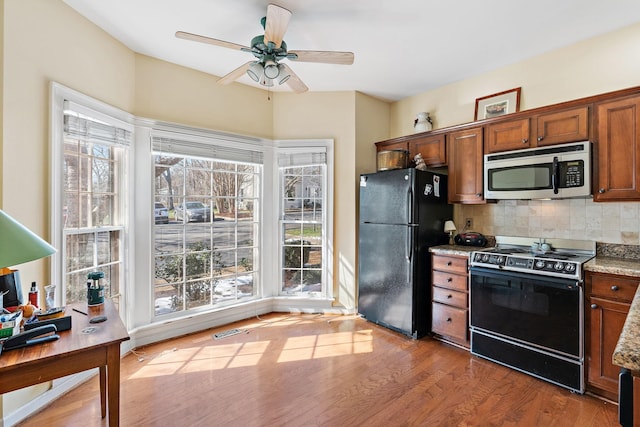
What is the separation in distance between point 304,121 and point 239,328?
2562mm

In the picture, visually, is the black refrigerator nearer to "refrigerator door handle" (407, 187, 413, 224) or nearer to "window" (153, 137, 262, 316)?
"refrigerator door handle" (407, 187, 413, 224)

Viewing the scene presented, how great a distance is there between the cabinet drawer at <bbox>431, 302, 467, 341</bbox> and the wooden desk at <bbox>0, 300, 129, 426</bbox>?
2701 millimetres

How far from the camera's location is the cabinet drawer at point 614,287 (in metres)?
2.05

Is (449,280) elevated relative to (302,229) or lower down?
lower down

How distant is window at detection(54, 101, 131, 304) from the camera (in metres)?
2.33

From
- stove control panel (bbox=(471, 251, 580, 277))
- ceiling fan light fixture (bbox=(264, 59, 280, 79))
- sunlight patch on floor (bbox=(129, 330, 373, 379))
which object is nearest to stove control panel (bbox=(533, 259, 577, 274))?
stove control panel (bbox=(471, 251, 580, 277))

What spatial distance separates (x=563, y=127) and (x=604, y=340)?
64.8 inches

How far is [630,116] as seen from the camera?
2268mm

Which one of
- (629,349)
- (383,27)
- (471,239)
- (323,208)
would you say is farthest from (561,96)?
(629,349)

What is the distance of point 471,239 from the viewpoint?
10.8ft

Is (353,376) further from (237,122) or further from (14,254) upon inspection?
(237,122)

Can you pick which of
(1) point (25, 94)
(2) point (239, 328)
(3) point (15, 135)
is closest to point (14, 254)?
(3) point (15, 135)

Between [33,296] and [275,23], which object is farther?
[275,23]

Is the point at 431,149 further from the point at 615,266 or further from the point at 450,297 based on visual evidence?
the point at 615,266
